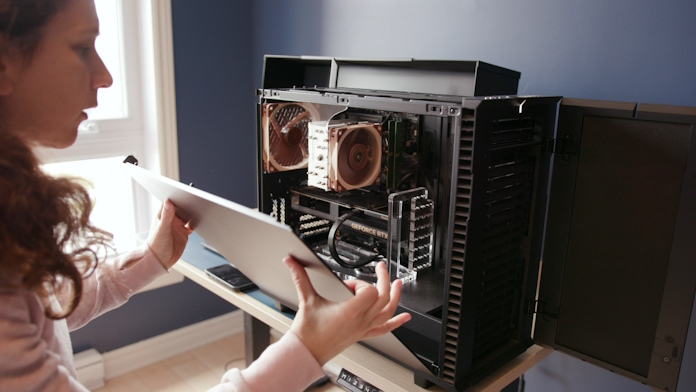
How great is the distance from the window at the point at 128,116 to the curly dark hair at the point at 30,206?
142cm

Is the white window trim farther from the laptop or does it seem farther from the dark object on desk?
the laptop

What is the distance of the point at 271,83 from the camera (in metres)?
1.44

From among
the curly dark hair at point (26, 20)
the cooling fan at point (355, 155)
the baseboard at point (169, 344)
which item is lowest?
the baseboard at point (169, 344)

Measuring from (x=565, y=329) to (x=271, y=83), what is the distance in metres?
0.90

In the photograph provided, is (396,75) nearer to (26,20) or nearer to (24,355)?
(26,20)

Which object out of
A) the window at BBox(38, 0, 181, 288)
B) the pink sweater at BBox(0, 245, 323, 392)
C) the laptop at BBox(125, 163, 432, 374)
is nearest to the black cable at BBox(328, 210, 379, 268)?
the laptop at BBox(125, 163, 432, 374)

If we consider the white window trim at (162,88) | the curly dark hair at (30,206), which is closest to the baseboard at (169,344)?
the white window trim at (162,88)

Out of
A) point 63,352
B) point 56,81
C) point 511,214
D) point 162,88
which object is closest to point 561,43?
point 511,214

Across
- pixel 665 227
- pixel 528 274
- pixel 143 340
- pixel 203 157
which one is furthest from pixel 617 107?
pixel 143 340

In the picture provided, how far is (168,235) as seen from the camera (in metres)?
1.08

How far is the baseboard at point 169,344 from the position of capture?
227 centimetres

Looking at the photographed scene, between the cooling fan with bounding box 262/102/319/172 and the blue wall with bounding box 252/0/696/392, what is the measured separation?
0.48 metres

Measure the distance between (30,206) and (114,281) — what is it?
43 cm

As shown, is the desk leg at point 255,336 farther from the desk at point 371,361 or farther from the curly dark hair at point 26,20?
the curly dark hair at point 26,20
